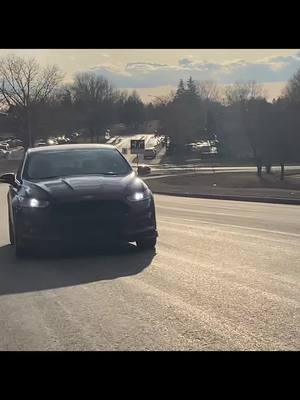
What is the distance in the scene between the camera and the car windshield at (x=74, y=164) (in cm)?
1007

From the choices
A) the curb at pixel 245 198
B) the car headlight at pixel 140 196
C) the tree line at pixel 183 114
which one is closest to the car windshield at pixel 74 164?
the car headlight at pixel 140 196

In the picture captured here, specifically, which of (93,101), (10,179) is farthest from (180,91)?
(10,179)

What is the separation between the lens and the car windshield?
396 inches

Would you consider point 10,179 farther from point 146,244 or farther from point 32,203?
point 146,244

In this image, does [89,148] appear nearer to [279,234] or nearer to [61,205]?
[61,205]

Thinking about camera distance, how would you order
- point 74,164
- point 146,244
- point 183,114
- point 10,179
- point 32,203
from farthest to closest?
point 183,114 < point 10,179 < point 74,164 < point 146,244 < point 32,203

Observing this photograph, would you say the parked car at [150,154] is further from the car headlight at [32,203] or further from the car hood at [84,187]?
the car headlight at [32,203]

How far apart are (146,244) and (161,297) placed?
2.97 m

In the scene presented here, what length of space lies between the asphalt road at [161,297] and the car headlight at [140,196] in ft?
2.77

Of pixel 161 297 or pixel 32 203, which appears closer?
pixel 161 297

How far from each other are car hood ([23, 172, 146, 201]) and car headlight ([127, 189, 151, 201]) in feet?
0.19

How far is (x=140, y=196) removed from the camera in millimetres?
9297

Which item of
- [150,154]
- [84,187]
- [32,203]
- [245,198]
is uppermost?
[84,187]
